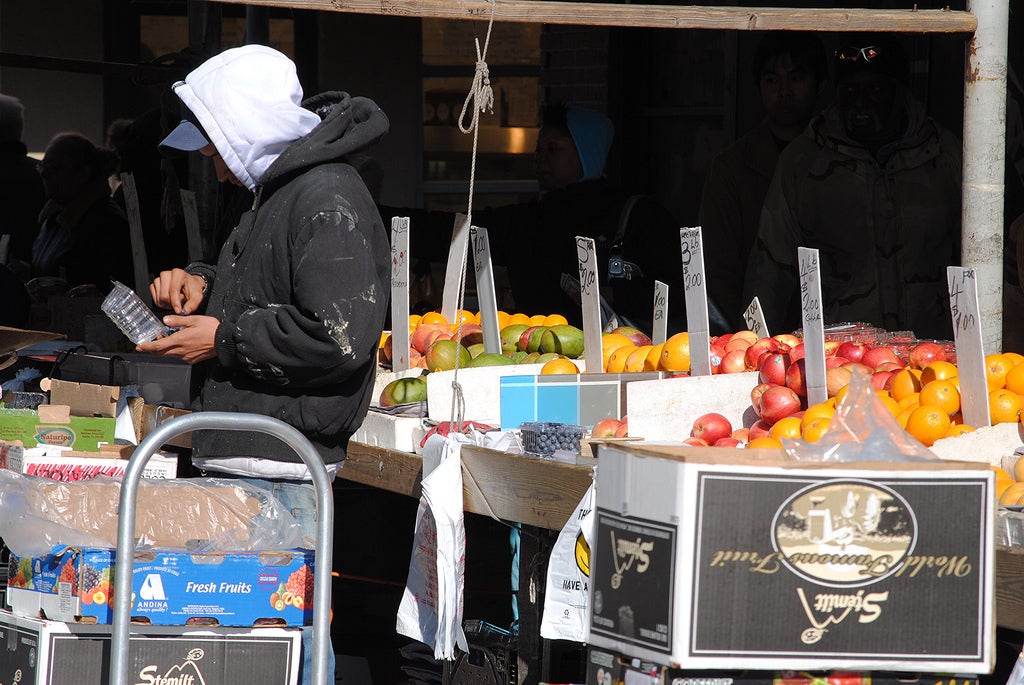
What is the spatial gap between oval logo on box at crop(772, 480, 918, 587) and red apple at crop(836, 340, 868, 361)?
6.47 ft

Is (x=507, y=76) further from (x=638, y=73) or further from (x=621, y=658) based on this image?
(x=621, y=658)

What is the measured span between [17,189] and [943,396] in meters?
6.54

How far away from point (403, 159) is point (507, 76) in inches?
43.3

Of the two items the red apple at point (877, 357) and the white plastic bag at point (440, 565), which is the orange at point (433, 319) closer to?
the white plastic bag at point (440, 565)

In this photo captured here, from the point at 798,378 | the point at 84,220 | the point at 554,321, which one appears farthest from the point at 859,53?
the point at 84,220

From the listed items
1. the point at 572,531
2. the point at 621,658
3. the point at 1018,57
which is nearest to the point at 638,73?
the point at 1018,57

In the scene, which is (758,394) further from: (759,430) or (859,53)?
(859,53)

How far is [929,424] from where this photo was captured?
3.21m

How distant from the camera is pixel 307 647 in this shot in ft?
9.21

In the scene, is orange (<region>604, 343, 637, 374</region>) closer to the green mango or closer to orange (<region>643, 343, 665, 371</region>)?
orange (<region>643, 343, 665, 371</region>)

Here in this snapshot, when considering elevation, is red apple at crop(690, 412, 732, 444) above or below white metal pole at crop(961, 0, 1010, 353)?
below

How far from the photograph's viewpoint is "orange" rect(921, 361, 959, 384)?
11.3 ft

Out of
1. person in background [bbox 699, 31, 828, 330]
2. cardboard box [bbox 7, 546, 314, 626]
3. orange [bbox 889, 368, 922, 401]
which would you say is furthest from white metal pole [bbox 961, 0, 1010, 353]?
person in background [bbox 699, 31, 828, 330]

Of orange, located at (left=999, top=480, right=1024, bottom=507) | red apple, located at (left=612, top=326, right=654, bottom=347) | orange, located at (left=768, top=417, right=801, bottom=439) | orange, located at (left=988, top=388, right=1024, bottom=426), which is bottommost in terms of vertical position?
orange, located at (left=999, top=480, right=1024, bottom=507)
